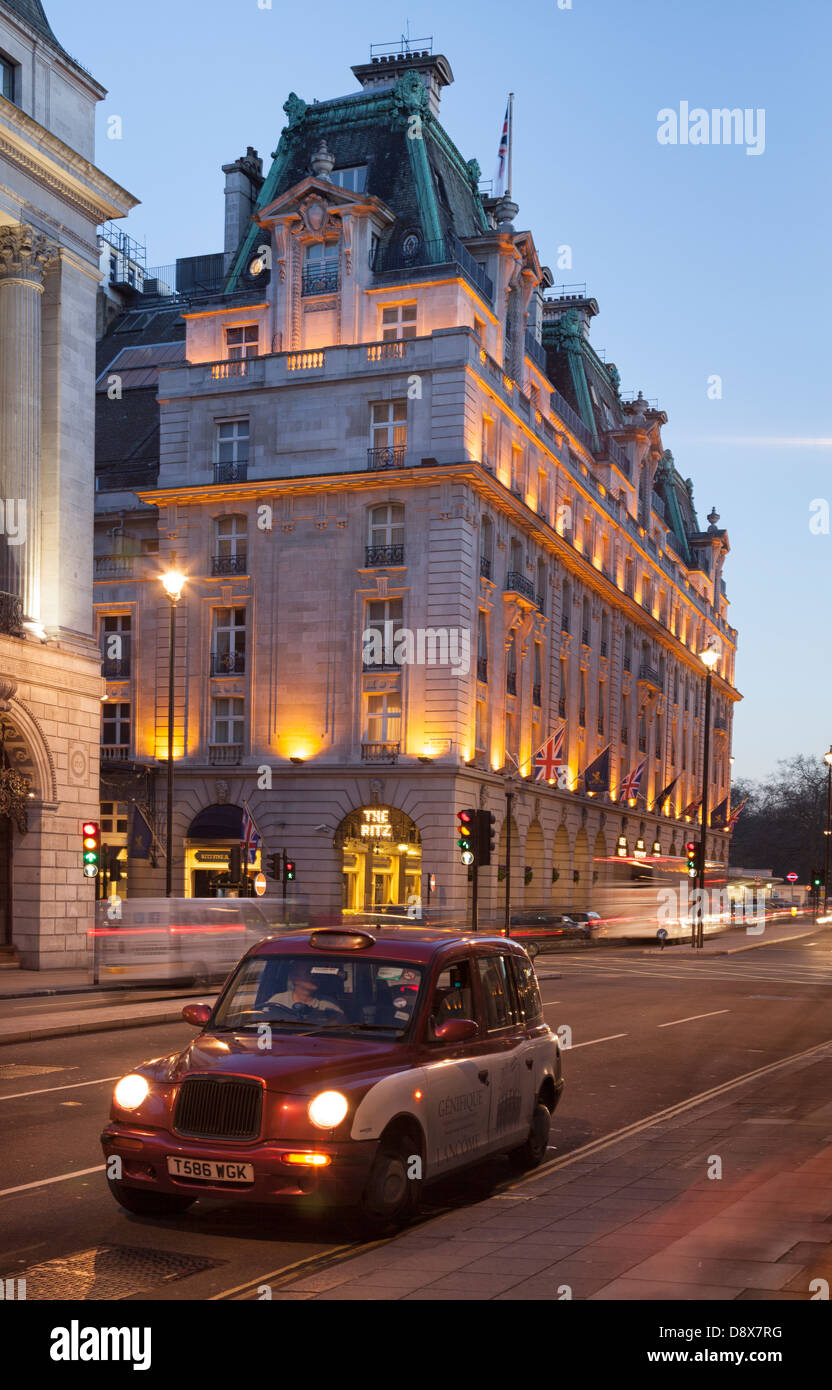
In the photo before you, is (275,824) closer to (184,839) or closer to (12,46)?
(184,839)

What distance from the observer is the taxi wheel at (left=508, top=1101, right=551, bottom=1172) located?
1119 centimetres

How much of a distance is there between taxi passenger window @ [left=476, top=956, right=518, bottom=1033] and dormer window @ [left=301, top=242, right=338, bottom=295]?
49.1m

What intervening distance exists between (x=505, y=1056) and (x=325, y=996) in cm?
159

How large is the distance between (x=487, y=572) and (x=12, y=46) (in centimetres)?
2804

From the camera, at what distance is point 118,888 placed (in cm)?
5719

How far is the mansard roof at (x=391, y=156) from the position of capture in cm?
5819

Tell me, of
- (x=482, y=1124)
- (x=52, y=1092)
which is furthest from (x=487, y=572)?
(x=482, y=1124)

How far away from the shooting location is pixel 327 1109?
335 inches

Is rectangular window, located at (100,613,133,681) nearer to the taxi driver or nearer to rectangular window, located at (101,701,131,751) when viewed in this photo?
rectangular window, located at (101,701,131,751)

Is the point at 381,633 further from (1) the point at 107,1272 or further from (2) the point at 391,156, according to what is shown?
(1) the point at 107,1272

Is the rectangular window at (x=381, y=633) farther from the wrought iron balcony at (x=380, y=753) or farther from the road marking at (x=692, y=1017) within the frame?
the road marking at (x=692, y=1017)

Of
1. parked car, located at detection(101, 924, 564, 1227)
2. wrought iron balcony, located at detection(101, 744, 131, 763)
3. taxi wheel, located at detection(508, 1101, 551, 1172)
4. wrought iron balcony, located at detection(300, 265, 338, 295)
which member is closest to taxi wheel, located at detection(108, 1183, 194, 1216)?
parked car, located at detection(101, 924, 564, 1227)

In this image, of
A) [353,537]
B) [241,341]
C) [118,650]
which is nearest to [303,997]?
[353,537]

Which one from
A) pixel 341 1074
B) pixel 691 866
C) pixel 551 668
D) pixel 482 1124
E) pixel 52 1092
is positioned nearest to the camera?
pixel 341 1074
